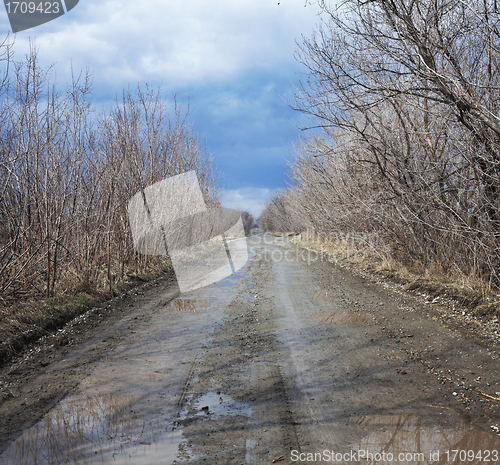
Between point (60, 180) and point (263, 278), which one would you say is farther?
point (263, 278)

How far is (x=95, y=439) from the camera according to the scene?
3.15m

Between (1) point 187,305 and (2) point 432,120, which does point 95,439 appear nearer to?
(1) point 187,305

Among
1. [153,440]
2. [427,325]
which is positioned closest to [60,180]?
[153,440]

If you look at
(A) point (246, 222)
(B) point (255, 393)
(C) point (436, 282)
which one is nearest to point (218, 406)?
(B) point (255, 393)

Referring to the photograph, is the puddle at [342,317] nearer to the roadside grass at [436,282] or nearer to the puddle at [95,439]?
the roadside grass at [436,282]

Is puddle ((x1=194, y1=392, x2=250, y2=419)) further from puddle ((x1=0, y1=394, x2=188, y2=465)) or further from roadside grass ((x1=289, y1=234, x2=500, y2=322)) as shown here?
roadside grass ((x1=289, y1=234, x2=500, y2=322))

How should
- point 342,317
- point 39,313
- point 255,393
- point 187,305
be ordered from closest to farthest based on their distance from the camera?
point 255,393, point 39,313, point 342,317, point 187,305

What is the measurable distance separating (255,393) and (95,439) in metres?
1.43

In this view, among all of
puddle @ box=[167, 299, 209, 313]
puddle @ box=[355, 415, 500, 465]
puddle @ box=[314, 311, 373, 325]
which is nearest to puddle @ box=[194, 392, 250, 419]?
puddle @ box=[355, 415, 500, 465]

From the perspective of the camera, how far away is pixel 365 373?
4.38 meters

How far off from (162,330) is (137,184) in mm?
7376

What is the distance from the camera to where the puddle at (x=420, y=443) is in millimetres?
2891

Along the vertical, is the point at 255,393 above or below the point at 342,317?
above

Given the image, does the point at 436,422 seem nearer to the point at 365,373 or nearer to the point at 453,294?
the point at 365,373
